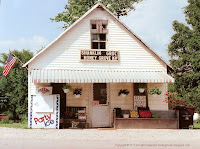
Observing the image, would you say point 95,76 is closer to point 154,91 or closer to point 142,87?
point 142,87

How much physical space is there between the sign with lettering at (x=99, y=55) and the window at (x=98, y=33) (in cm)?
53

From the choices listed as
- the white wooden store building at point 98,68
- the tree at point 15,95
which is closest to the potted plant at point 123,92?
the white wooden store building at point 98,68

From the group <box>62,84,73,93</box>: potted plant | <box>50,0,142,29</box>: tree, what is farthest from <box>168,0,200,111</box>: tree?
<box>62,84,73,93</box>: potted plant

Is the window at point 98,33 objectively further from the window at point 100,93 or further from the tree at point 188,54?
the tree at point 188,54

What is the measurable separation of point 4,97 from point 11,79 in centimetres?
183

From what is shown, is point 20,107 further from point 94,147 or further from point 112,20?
point 94,147

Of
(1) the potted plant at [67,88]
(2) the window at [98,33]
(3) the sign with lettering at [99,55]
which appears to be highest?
(2) the window at [98,33]

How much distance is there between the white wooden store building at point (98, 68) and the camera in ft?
51.9

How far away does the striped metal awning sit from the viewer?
49.2ft

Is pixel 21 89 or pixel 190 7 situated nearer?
pixel 21 89

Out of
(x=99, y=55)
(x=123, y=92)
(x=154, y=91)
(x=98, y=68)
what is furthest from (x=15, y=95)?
(x=154, y=91)

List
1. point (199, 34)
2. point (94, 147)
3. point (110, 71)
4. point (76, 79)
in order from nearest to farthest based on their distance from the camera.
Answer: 1. point (94, 147)
2. point (76, 79)
3. point (110, 71)
4. point (199, 34)

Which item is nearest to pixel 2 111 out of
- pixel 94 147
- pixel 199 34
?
pixel 94 147

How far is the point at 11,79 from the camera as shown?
2391 centimetres
